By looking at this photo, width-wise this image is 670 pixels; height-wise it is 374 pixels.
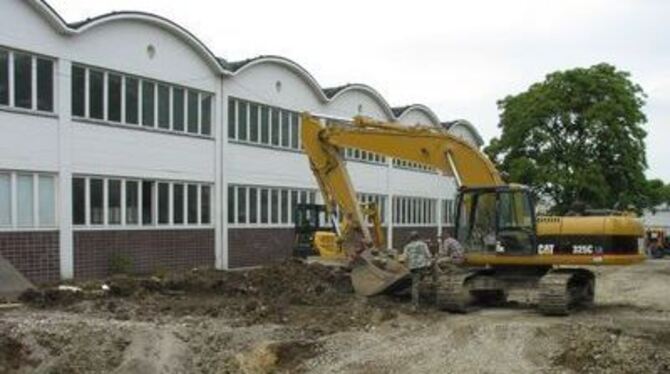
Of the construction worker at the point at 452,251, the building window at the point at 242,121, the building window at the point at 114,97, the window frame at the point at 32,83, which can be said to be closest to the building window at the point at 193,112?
the building window at the point at 242,121

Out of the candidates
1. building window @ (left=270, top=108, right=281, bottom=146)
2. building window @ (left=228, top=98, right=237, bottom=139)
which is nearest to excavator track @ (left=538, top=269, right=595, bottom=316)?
building window @ (left=228, top=98, right=237, bottom=139)

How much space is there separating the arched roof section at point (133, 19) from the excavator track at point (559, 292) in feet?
45.2

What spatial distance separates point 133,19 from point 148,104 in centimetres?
248

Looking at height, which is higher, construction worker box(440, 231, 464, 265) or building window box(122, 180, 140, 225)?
building window box(122, 180, 140, 225)

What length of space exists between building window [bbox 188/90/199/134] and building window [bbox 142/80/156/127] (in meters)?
2.00

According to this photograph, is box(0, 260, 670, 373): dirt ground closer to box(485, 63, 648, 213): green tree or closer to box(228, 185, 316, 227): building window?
box(228, 185, 316, 227): building window

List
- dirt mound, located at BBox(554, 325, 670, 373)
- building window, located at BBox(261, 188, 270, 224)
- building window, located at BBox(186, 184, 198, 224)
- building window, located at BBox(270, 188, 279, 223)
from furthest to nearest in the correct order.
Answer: building window, located at BBox(270, 188, 279, 223), building window, located at BBox(261, 188, 270, 224), building window, located at BBox(186, 184, 198, 224), dirt mound, located at BBox(554, 325, 670, 373)

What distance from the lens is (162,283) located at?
20.2 meters

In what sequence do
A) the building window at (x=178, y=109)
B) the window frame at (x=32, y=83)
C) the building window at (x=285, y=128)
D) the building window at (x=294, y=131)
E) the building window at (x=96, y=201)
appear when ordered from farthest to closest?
the building window at (x=294, y=131) < the building window at (x=285, y=128) < the building window at (x=178, y=109) < the building window at (x=96, y=201) < the window frame at (x=32, y=83)

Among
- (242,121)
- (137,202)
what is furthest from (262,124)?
(137,202)

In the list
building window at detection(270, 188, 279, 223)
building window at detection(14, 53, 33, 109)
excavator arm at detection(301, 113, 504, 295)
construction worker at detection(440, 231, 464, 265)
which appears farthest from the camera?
building window at detection(270, 188, 279, 223)

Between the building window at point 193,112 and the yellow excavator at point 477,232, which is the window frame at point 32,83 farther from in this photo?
the yellow excavator at point 477,232

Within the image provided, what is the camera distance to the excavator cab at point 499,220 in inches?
716

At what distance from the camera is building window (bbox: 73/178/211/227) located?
82.1 feet
